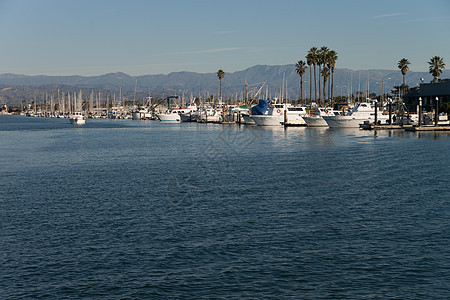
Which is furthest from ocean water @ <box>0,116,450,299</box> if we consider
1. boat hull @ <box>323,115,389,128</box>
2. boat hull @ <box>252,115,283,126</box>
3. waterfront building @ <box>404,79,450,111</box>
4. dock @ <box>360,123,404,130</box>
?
waterfront building @ <box>404,79,450,111</box>

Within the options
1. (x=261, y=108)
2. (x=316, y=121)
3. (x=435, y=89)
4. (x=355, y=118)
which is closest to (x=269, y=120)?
(x=261, y=108)

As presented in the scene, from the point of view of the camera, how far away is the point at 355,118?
135 metres

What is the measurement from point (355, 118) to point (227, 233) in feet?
367

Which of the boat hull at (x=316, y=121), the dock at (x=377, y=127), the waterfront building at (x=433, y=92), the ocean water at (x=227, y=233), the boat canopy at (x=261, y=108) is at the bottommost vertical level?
the ocean water at (x=227, y=233)

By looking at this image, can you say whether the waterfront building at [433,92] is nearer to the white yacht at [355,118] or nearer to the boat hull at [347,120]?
the white yacht at [355,118]

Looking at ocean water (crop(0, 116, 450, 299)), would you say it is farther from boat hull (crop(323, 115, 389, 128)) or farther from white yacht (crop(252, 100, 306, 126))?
white yacht (crop(252, 100, 306, 126))

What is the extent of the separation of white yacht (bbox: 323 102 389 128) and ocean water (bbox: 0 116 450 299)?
79.8 meters

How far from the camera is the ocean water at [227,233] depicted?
21078mm

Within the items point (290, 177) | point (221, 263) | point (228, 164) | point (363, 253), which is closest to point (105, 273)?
point (221, 263)

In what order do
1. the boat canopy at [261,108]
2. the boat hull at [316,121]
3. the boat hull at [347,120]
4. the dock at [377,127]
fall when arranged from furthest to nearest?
the boat canopy at [261,108] < the boat hull at [316,121] < the boat hull at [347,120] < the dock at [377,127]

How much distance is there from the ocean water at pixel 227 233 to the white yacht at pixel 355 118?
79828 mm

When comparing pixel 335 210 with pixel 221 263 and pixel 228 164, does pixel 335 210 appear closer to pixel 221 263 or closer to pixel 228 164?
pixel 221 263

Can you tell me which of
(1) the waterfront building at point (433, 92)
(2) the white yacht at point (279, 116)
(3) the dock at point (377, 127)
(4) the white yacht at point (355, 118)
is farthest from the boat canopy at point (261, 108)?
Answer: (1) the waterfront building at point (433, 92)

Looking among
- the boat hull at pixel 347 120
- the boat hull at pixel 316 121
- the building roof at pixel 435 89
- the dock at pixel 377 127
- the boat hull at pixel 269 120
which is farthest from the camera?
the building roof at pixel 435 89
